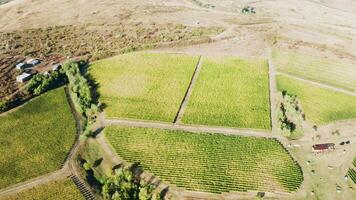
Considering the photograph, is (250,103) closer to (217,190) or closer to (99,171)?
(217,190)

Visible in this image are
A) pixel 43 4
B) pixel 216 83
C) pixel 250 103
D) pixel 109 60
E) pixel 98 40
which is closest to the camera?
pixel 250 103

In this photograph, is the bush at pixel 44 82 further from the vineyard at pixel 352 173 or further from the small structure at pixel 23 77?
the vineyard at pixel 352 173

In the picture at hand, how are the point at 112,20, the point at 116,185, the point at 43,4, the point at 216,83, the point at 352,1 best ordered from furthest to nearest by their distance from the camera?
1. the point at 352,1
2. the point at 43,4
3. the point at 112,20
4. the point at 216,83
5. the point at 116,185

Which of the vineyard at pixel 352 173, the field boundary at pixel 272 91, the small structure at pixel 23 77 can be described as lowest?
the vineyard at pixel 352 173

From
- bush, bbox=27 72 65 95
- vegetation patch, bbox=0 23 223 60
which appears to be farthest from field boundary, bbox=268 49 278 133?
bush, bbox=27 72 65 95

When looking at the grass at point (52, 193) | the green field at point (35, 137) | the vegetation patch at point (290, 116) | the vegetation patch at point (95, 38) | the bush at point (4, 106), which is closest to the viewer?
the grass at point (52, 193)

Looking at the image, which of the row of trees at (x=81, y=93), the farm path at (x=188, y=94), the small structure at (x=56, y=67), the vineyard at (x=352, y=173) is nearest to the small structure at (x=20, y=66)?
the small structure at (x=56, y=67)

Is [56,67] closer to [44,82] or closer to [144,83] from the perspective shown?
[44,82]

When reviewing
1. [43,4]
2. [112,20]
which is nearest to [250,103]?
[112,20]
